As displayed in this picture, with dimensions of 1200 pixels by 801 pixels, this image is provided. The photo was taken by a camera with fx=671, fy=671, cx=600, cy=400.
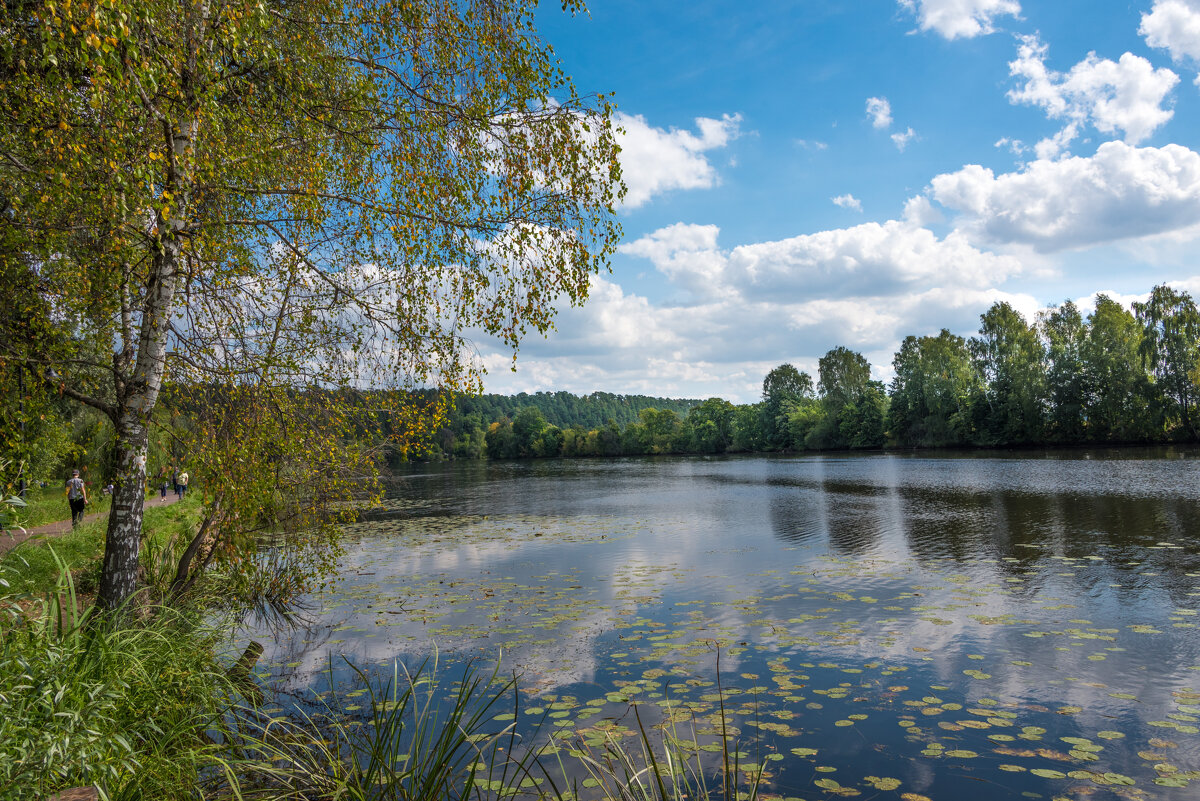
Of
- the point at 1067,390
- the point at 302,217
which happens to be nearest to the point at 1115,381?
the point at 1067,390

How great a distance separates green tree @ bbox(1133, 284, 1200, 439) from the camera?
5894 cm

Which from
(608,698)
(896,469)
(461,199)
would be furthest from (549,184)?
(896,469)

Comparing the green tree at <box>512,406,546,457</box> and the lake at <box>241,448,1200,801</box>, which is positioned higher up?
the green tree at <box>512,406,546,457</box>

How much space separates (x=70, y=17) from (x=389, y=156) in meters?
3.31

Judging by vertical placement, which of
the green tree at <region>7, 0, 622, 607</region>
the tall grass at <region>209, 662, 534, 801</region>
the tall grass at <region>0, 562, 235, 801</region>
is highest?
the green tree at <region>7, 0, 622, 607</region>

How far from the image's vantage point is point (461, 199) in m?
6.68

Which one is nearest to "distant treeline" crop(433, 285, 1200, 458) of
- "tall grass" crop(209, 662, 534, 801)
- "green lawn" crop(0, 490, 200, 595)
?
"green lawn" crop(0, 490, 200, 595)

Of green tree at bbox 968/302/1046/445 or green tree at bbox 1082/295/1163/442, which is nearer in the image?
green tree at bbox 1082/295/1163/442

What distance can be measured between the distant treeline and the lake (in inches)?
996

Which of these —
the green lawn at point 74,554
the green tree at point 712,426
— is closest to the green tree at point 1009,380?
the green tree at point 712,426

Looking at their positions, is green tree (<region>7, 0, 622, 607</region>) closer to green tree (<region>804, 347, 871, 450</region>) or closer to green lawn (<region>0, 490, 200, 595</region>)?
green lawn (<region>0, 490, 200, 595</region>)

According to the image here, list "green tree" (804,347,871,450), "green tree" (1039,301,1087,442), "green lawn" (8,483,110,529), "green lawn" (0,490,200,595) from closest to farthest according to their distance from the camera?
"green lawn" (0,490,200,595) → "green lawn" (8,483,110,529) → "green tree" (1039,301,1087,442) → "green tree" (804,347,871,450)

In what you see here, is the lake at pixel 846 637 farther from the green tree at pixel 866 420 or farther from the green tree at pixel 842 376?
the green tree at pixel 842 376

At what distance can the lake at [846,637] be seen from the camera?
612 cm
